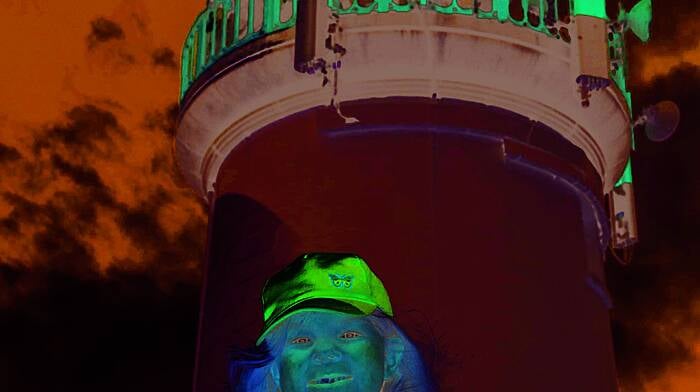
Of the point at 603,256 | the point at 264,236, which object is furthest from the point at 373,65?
the point at 603,256

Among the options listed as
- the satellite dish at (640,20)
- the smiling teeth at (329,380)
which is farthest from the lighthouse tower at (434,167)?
the smiling teeth at (329,380)

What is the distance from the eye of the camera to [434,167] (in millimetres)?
9695

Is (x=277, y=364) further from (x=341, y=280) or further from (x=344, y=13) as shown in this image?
(x=344, y=13)

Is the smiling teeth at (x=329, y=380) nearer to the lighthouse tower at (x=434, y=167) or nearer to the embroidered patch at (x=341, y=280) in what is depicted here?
the embroidered patch at (x=341, y=280)

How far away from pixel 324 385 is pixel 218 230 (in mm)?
7255

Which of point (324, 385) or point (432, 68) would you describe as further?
point (432, 68)

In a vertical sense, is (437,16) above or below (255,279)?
above

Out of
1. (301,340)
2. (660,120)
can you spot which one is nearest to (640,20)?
(660,120)

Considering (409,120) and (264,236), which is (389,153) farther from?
(264,236)

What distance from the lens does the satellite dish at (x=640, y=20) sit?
10.5 meters

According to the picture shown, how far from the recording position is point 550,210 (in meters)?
10.1

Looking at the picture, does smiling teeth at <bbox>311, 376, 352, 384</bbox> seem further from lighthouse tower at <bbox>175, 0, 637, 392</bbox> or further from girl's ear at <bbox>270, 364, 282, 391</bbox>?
lighthouse tower at <bbox>175, 0, 637, 392</bbox>

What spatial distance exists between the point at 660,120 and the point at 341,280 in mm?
8145

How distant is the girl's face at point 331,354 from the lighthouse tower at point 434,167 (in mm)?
5447
